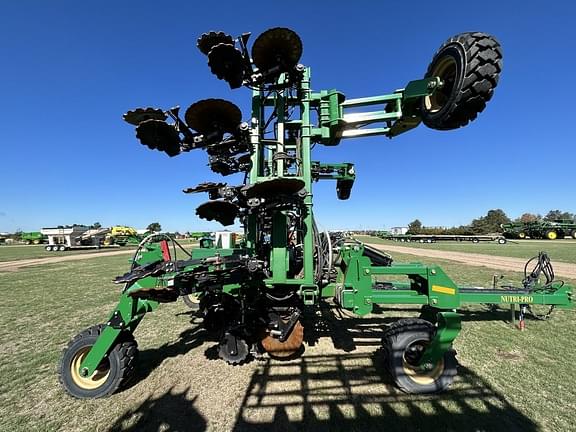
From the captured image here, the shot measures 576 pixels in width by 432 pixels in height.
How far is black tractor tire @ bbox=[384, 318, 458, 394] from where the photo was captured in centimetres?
412

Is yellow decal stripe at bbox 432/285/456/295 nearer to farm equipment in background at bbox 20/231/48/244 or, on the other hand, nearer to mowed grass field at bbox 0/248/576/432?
mowed grass field at bbox 0/248/576/432

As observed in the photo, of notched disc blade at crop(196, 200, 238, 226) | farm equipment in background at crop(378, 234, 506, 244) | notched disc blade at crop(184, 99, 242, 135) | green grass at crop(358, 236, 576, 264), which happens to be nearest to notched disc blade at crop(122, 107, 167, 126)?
notched disc blade at crop(184, 99, 242, 135)

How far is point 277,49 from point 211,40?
0.94m

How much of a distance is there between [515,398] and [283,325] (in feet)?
11.5

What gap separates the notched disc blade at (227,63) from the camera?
4035 mm

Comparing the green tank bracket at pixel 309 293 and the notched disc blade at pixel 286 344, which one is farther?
the notched disc blade at pixel 286 344

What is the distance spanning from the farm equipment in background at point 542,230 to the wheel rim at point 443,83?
6433 cm

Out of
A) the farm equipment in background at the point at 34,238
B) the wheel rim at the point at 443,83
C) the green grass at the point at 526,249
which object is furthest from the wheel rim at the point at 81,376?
the farm equipment in background at the point at 34,238

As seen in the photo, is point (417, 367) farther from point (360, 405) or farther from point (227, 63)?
point (227, 63)

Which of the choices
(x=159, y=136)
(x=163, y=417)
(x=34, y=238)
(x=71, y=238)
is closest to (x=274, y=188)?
(x=159, y=136)

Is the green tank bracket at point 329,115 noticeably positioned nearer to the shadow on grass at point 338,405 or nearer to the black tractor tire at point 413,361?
the black tractor tire at point 413,361

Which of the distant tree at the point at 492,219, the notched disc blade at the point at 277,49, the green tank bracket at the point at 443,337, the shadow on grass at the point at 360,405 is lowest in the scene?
the shadow on grass at the point at 360,405

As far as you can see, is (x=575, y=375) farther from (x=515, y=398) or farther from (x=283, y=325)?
(x=283, y=325)

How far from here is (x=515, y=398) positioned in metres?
3.99
